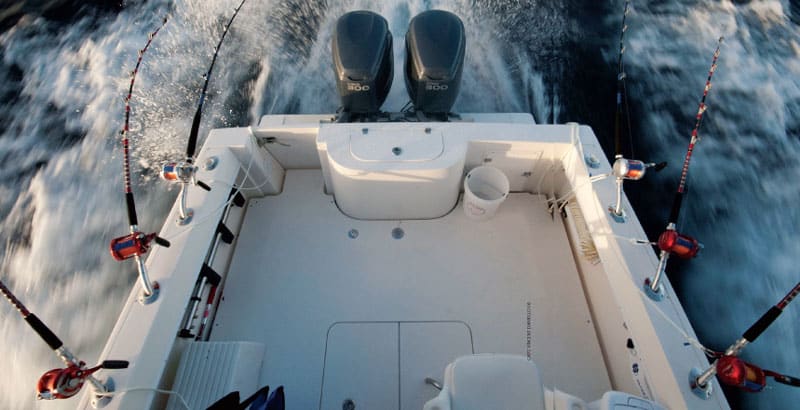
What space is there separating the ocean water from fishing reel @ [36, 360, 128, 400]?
1.70 metres

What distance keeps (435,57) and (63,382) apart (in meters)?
1.90

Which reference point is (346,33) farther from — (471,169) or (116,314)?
(116,314)

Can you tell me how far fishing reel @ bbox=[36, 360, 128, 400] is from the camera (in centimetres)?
100

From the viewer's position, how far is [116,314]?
2.58m

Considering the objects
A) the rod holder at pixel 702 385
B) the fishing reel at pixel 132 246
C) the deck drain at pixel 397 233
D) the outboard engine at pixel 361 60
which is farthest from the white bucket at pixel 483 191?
the fishing reel at pixel 132 246

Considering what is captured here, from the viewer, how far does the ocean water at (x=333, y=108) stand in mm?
2611

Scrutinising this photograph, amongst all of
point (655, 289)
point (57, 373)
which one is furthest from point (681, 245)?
point (57, 373)

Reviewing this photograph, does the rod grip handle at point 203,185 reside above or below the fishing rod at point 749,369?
above

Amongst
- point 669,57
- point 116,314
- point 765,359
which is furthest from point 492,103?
point 116,314

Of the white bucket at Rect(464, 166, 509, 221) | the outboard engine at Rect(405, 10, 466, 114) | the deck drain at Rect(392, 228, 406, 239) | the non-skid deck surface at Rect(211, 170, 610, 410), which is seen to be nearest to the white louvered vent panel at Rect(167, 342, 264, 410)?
the non-skid deck surface at Rect(211, 170, 610, 410)

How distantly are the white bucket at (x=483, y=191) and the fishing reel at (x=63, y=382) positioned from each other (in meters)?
1.56

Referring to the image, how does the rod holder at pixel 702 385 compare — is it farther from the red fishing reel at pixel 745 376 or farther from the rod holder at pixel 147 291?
the rod holder at pixel 147 291

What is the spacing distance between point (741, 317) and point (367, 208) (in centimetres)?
255

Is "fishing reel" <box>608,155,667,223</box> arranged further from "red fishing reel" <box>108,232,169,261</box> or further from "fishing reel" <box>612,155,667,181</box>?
"red fishing reel" <box>108,232,169,261</box>
